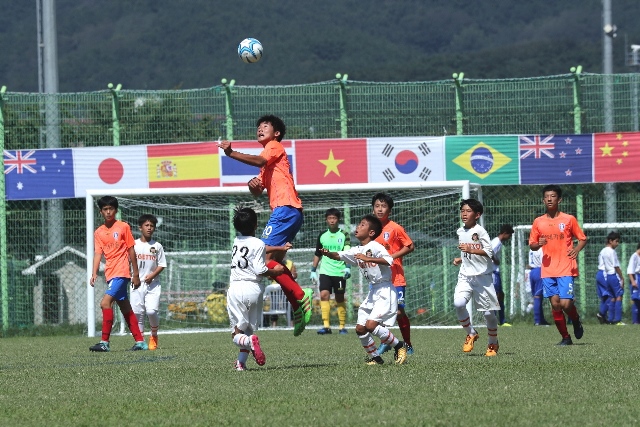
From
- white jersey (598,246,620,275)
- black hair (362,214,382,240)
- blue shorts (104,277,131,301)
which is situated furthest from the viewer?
white jersey (598,246,620,275)

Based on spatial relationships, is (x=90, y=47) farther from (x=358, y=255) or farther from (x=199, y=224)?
(x=358, y=255)

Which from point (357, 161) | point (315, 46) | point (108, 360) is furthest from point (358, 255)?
point (315, 46)

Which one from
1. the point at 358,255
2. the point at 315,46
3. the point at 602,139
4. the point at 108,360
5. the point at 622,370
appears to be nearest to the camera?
the point at 622,370

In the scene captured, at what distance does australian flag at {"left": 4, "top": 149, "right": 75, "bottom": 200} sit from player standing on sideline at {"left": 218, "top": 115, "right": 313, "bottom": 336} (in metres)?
12.3

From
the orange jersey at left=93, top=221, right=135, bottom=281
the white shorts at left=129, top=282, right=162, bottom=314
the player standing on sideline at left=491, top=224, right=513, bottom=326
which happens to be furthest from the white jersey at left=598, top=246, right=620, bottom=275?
the orange jersey at left=93, top=221, right=135, bottom=281

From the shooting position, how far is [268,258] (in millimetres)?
11203

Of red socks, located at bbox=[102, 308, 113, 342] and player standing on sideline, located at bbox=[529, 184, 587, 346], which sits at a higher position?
player standing on sideline, located at bbox=[529, 184, 587, 346]

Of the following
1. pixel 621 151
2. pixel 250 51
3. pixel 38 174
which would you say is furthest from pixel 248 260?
pixel 621 151

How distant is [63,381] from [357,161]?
13.3m

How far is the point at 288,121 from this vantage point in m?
23.6

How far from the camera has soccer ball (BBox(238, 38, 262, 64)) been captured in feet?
46.8

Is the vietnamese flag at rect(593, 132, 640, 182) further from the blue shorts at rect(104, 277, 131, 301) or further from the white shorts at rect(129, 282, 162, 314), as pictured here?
the blue shorts at rect(104, 277, 131, 301)

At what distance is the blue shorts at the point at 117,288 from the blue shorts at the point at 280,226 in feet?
15.2

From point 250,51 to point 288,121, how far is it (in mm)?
9269
